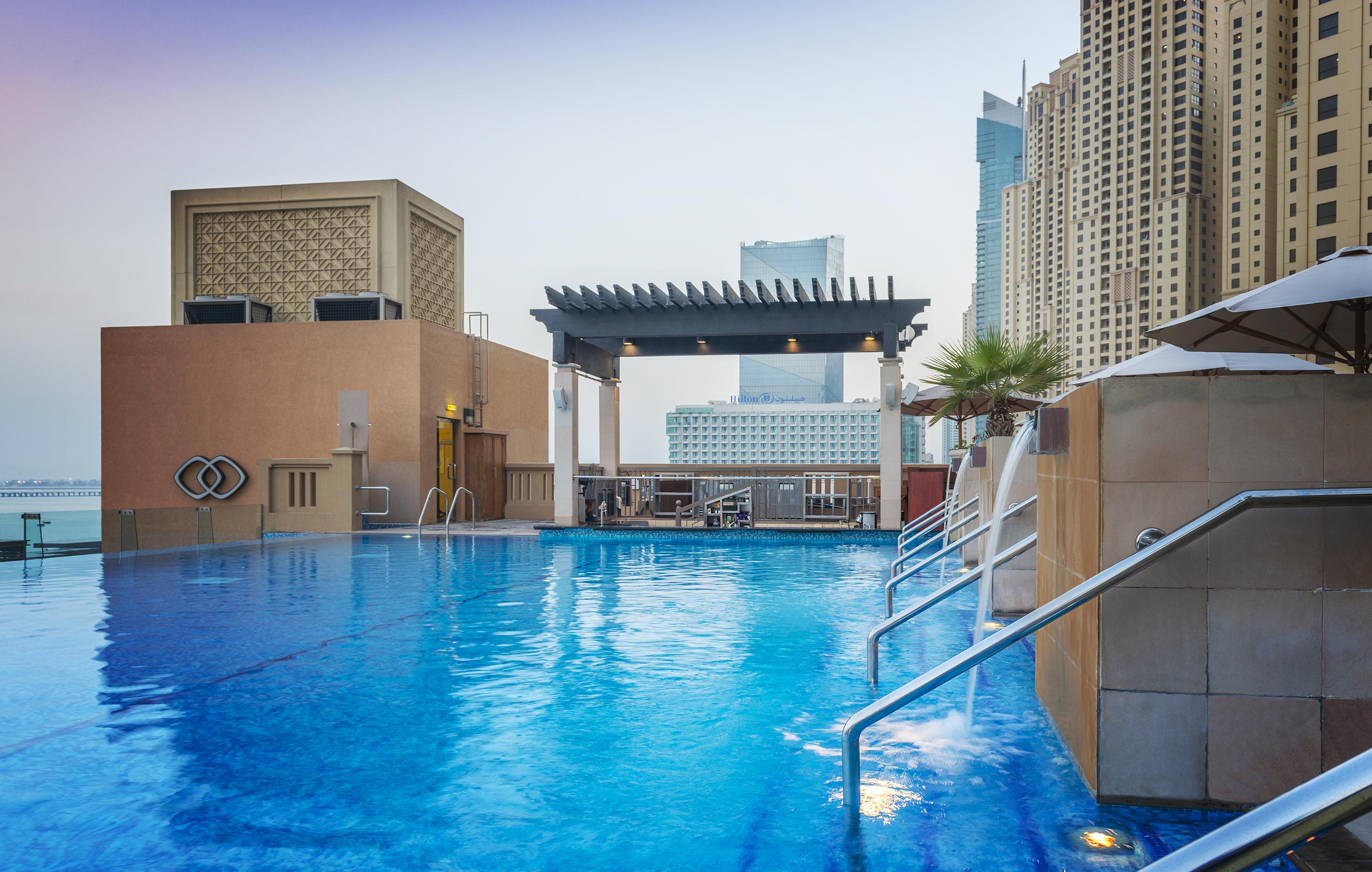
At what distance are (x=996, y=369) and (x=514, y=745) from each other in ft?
37.5

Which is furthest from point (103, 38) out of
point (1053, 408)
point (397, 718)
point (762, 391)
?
point (762, 391)

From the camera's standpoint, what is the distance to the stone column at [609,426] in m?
19.1

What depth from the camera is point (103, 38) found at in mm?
20844

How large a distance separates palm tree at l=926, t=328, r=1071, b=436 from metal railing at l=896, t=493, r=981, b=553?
206 centimetres

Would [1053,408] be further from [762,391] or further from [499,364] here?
[762,391]

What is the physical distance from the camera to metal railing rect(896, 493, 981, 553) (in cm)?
914

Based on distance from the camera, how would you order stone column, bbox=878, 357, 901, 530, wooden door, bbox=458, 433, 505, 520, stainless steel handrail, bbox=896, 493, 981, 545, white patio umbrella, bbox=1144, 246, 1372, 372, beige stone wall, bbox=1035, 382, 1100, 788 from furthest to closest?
wooden door, bbox=458, 433, 505, 520
stone column, bbox=878, 357, 901, 530
stainless steel handrail, bbox=896, 493, 981, 545
white patio umbrella, bbox=1144, 246, 1372, 372
beige stone wall, bbox=1035, 382, 1100, 788

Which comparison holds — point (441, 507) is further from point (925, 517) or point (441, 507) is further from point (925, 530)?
point (925, 530)

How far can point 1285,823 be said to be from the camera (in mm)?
1186

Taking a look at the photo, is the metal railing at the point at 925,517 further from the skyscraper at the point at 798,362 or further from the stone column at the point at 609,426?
the skyscraper at the point at 798,362

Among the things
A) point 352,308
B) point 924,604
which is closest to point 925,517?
point 924,604

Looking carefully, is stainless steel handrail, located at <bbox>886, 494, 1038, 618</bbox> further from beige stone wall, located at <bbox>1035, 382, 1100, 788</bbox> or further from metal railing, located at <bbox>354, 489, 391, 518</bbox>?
metal railing, located at <bbox>354, 489, 391, 518</bbox>

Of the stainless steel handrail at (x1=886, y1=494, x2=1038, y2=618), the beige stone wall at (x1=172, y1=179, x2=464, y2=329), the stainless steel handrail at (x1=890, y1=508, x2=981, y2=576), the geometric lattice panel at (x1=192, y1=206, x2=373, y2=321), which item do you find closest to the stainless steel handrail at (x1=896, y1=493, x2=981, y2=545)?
the stainless steel handrail at (x1=890, y1=508, x2=981, y2=576)

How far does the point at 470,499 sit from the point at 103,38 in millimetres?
14109
